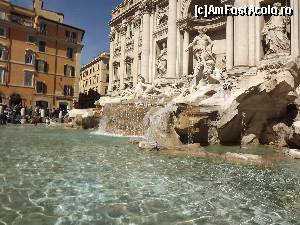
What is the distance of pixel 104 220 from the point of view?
413cm

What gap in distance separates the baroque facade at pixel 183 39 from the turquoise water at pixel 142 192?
954 cm

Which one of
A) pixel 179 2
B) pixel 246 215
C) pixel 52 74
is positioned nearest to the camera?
pixel 246 215

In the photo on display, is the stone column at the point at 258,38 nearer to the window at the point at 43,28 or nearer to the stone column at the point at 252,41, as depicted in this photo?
the stone column at the point at 252,41

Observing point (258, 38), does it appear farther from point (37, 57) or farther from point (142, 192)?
point (37, 57)

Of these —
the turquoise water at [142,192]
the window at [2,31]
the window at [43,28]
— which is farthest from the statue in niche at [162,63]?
the turquoise water at [142,192]

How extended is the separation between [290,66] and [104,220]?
11344 millimetres

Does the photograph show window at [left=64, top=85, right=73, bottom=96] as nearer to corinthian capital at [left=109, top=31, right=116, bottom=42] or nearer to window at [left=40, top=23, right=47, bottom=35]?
window at [left=40, top=23, right=47, bottom=35]

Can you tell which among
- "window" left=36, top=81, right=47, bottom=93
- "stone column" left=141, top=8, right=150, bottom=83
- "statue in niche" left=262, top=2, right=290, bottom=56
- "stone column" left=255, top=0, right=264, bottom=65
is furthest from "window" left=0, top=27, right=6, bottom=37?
"statue in niche" left=262, top=2, right=290, bottom=56

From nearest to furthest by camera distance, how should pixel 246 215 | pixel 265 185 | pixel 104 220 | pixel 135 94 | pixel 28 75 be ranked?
pixel 104 220 < pixel 246 215 < pixel 265 185 < pixel 135 94 < pixel 28 75

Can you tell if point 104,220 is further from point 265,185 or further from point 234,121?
point 234,121

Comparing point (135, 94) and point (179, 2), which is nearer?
point (135, 94)

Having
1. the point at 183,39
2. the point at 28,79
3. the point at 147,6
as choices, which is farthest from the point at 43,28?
the point at 183,39

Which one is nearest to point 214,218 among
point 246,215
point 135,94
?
point 246,215

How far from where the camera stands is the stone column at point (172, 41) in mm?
26500
